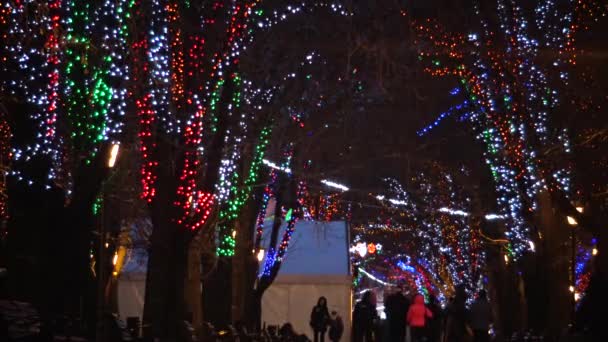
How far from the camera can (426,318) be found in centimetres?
2209

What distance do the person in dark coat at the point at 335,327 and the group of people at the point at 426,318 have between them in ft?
2.21

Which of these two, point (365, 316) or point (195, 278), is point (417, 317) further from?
point (195, 278)

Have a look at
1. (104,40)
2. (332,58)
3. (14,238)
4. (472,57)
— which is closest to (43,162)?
(14,238)

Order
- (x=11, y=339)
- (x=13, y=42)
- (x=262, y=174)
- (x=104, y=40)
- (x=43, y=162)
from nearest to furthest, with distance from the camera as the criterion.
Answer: (x=11, y=339), (x=13, y=42), (x=104, y=40), (x=43, y=162), (x=262, y=174)

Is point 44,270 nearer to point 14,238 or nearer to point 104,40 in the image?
point 14,238

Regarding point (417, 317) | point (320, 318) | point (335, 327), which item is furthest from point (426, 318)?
point (335, 327)

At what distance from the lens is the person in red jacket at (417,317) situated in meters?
21.3

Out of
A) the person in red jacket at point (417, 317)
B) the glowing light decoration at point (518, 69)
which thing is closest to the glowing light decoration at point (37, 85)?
the glowing light decoration at point (518, 69)

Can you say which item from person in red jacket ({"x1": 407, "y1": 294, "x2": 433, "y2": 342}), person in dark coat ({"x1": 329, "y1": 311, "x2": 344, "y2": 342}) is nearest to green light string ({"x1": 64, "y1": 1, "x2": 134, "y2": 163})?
person in red jacket ({"x1": 407, "y1": 294, "x2": 433, "y2": 342})

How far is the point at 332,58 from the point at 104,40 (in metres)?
7.81

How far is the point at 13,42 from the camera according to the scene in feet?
38.7

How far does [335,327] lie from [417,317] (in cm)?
552

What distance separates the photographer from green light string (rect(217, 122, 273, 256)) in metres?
20.7

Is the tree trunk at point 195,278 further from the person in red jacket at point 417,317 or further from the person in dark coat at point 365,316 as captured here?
the person in dark coat at point 365,316
